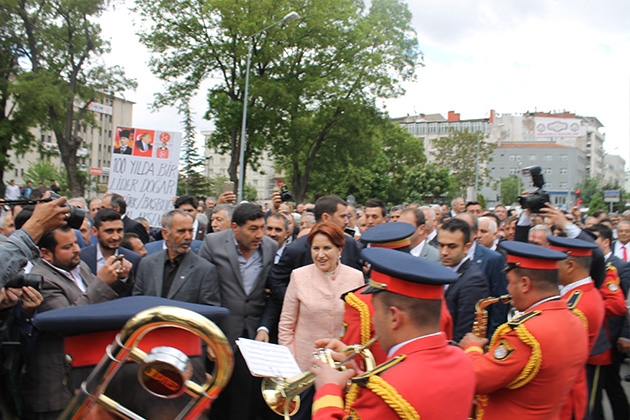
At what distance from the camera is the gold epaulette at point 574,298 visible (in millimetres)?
4200

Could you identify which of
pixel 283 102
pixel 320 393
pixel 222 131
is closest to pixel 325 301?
pixel 320 393

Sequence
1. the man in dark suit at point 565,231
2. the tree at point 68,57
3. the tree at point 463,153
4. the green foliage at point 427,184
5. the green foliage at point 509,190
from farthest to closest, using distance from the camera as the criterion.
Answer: the green foliage at point 509,190 → the tree at point 463,153 → the green foliage at point 427,184 → the tree at point 68,57 → the man in dark suit at point 565,231

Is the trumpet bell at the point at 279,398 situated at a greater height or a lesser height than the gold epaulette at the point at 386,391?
lesser

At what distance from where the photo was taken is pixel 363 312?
3488mm

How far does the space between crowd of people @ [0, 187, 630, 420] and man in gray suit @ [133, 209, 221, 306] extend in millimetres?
12

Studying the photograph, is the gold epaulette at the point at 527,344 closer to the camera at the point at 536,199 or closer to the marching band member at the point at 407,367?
the marching band member at the point at 407,367

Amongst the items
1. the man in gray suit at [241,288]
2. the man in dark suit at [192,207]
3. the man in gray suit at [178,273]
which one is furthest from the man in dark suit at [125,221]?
the man in gray suit at [178,273]

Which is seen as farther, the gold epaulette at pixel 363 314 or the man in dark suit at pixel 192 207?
the man in dark suit at pixel 192 207

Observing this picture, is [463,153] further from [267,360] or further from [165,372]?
[165,372]

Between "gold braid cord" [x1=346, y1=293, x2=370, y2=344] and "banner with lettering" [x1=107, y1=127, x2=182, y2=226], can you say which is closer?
"gold braid cord" [x1=346, y1=293, x2=370, y2=344]

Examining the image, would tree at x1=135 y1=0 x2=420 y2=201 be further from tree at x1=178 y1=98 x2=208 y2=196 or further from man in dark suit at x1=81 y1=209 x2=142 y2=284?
man in dark suit at x1=81 y1=209 x2=142 y2=284

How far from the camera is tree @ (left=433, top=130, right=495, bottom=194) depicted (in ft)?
208

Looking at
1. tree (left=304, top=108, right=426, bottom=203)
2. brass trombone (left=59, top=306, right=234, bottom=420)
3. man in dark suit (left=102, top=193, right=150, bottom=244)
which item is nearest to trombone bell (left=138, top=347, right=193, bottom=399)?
brass trombone (left=59, top=306, right=234, bottom=420)

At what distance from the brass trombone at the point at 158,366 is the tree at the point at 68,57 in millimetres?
25990
